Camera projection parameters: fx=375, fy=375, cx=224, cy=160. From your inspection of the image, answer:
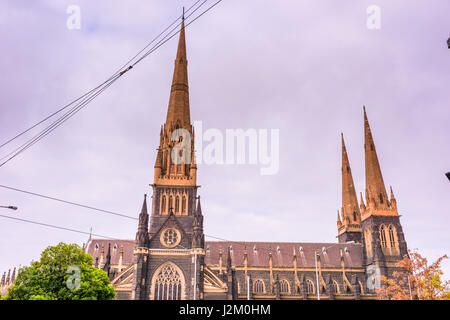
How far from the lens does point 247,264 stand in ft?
185

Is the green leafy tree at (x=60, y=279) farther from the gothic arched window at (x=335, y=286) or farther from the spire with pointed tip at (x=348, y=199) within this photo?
the spire with pointed tip at (x=348, y=199)

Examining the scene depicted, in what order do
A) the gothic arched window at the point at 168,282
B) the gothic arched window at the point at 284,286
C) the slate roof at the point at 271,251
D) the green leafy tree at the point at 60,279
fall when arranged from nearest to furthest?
the green leafy tree at the point at 60,279
the gothic arched window at the point at 168,282
the gothic arched window at the point at 284,286
the slate roof at the point at 271,251

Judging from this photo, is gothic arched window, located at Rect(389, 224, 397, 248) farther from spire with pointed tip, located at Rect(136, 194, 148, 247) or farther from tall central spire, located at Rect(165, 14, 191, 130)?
spire with pointed tip, located at Rect(136, 194, 148, 247)

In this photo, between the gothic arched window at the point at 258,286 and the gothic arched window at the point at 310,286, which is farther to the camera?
the gothic arched window at the point at 310,286

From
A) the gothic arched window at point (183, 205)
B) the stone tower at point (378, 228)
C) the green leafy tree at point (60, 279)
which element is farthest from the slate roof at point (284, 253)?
the green leafy tree at point (60, 279)

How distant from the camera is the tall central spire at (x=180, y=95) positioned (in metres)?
53.1

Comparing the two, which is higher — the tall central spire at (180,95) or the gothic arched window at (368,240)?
the tall central spire at (180,95)

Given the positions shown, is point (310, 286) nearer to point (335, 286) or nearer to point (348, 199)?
point (335, 286)

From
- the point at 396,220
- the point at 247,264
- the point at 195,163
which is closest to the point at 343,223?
the point at 396,220

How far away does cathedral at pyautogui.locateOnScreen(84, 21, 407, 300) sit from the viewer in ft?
136

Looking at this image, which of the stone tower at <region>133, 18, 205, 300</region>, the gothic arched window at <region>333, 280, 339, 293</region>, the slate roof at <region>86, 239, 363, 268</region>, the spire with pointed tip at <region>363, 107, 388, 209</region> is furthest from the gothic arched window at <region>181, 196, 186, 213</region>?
the spire with pointed tip at <region>363, 107, 388, 209</region>
